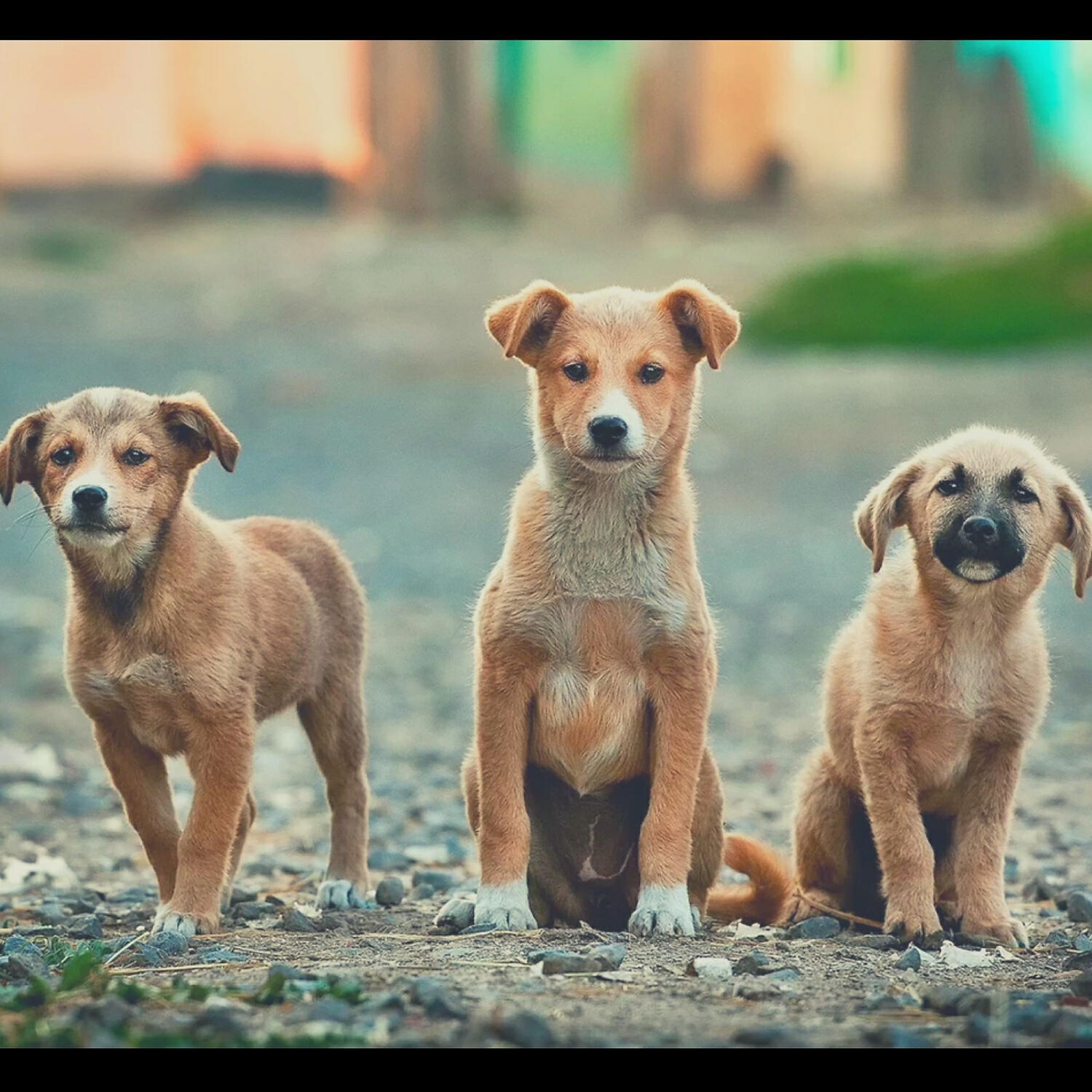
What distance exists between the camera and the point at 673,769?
235 inches

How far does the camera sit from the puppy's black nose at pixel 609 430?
5828 millimetres

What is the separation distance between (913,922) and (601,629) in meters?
1.30

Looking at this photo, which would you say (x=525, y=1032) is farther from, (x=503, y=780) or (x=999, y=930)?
(x=999, y=930)

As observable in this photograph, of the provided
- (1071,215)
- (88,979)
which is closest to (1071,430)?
(1071,215)

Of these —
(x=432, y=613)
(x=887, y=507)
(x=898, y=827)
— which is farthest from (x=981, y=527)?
(x=432, y=613)

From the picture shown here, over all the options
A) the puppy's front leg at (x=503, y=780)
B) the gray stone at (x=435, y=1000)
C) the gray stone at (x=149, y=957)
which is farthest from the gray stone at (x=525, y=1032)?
the puppy's front leg at (x=503, y=780)

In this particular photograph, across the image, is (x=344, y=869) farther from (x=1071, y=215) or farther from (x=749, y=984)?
(x=1071, y=215)

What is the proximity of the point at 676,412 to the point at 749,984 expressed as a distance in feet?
6.19

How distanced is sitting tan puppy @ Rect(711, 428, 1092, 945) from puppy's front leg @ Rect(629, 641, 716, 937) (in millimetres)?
547

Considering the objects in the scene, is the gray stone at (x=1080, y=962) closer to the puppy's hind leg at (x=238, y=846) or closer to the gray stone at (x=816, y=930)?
the gray stone at (x=816, y=930)

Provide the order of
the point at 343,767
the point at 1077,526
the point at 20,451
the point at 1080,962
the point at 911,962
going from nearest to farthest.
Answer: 1. the point at 911,962
2. the point at 1080,962
3. the point at 1077,526
4. the point at 20,451
5. the point at 343,767

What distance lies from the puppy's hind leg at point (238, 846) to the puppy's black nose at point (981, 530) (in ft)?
8.29

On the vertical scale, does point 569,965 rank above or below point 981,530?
below

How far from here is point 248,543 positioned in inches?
261
